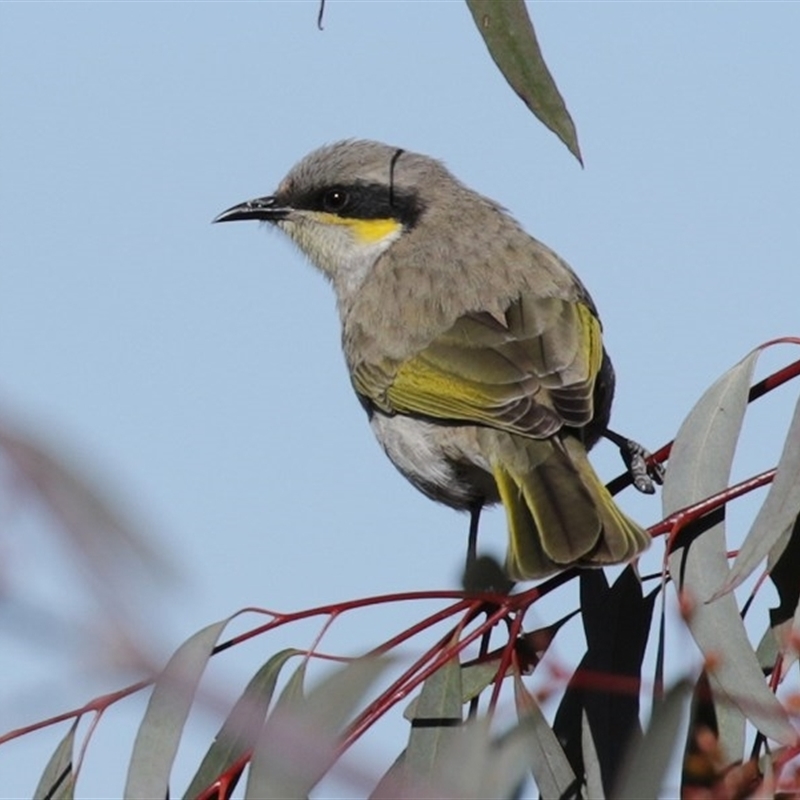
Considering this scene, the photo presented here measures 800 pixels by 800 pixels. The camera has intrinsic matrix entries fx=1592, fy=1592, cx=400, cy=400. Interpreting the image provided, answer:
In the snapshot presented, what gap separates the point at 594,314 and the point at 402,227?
103cm

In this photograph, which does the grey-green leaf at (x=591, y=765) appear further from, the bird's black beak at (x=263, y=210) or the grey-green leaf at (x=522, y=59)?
the bird's black beak at (x=263, y=210)

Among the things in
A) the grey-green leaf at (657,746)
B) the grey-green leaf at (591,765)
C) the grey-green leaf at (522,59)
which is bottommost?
the grey-green leaf at (591,765)

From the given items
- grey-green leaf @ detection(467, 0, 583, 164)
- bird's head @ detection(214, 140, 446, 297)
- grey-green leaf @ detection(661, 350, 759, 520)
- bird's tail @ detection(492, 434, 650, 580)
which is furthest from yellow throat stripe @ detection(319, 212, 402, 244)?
grey-green leaf @ detection(467, 0, 583, 164)

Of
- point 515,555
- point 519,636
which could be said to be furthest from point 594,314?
point 519,636

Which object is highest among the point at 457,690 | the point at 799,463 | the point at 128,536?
the point at 128,536

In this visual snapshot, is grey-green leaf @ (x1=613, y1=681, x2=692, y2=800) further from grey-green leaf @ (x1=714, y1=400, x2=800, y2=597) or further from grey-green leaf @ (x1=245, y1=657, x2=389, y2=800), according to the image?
grey-green leaf @ (x1=245, y1=657, x2=389, y2=800)

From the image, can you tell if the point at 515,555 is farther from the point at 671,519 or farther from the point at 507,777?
the point at 507,777

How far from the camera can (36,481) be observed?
3.23 ft

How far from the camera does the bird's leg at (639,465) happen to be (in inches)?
149

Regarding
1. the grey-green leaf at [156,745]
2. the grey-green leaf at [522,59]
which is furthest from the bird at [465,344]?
the grey-green leaf at [522,59]

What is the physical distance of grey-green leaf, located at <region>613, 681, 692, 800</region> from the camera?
2.73 meters

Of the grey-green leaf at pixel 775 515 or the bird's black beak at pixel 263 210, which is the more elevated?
the bird's black beak at pixel 263 210

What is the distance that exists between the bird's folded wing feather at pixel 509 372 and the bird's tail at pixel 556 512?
0.06 m

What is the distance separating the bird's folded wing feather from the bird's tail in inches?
2.4
